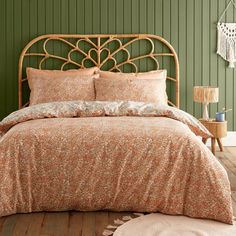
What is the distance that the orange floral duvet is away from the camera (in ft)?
11.0

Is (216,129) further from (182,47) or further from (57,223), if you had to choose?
(57,223)

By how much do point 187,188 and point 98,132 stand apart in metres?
0.69

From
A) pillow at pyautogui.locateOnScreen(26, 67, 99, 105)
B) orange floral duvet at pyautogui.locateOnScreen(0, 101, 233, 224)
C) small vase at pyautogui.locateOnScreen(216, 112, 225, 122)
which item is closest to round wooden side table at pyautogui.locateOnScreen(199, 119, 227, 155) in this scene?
small vase at pyautogui.locateOnScreen(216, 112, 225, 122)

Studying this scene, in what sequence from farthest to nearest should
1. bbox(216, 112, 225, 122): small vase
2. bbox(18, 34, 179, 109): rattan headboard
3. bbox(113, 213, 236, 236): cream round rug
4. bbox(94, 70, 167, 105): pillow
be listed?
bbox(18, 34, 179, 109): rattan headboard < bbox(216, 112, 225, 122): small vase < bbox(94, 70, 167, 105): pillow < bbox(113, 213, 236, 236): cream round rug

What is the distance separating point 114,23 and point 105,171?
2636 mm

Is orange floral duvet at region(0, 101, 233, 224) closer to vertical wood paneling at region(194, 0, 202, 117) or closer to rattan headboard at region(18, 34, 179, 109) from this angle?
rattan headboard at region(18, 34, 179, 109)

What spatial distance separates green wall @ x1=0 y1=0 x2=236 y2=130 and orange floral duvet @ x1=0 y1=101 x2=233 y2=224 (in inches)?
92.3

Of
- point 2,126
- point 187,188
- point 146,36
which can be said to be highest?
point 146,36

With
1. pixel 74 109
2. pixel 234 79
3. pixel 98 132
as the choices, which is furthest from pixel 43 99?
Result: pixel 234 79

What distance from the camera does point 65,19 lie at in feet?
18.4

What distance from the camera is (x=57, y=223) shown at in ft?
10.7

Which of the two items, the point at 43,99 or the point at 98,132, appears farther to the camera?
the point at 43,99

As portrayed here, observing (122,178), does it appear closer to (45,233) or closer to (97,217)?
(97,217)

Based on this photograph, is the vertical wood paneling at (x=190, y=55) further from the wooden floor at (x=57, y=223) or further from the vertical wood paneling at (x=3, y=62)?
the wooden floor at (x=57, y=223)
